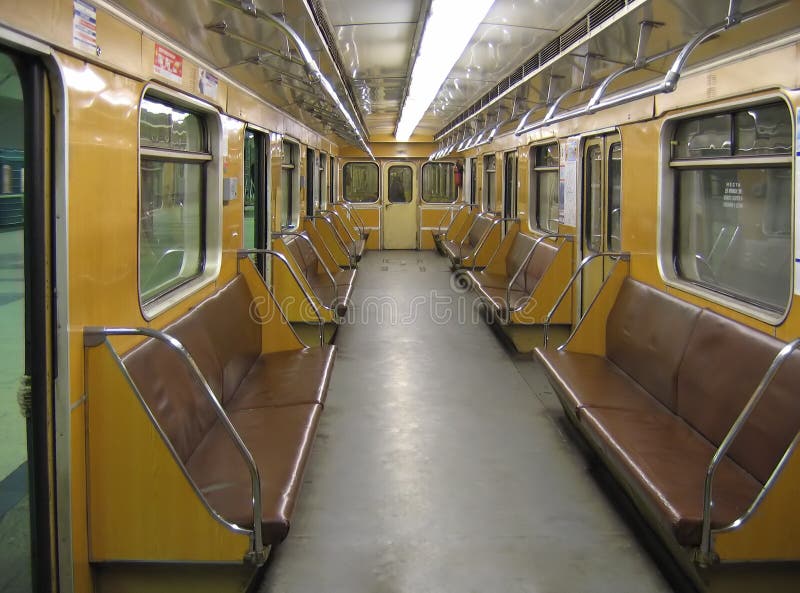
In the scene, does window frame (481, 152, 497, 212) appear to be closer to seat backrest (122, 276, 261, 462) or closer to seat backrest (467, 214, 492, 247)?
seat backrest (467, 214, 492, 247)

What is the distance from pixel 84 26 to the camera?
2264 mm

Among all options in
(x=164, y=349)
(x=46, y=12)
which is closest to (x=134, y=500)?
(x=164, y=349)

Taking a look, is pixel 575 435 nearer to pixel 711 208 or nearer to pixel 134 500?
pixel 711 208

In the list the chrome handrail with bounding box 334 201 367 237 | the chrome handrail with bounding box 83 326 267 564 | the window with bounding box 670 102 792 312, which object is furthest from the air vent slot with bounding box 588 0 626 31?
the chrome handrail with bounding box 334 201 367 237

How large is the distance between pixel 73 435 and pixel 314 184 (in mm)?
8017

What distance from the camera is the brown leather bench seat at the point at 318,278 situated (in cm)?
673

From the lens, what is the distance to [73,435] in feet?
7.52

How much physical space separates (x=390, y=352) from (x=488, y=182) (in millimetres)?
5986

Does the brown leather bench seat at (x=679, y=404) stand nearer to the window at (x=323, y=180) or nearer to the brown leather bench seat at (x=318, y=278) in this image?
the brown leather bench seat at (x=318, y=278)

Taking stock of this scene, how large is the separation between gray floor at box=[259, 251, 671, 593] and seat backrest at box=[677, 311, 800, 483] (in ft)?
1.90

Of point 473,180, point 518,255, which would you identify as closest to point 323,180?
point 473,180

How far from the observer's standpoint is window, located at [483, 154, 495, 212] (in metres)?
11.6

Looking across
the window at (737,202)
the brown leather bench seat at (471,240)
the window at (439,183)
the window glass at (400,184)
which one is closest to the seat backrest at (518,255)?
the brown leather bench seat at (471,240)

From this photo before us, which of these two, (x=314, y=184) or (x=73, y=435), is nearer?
(x=73, y=435)
